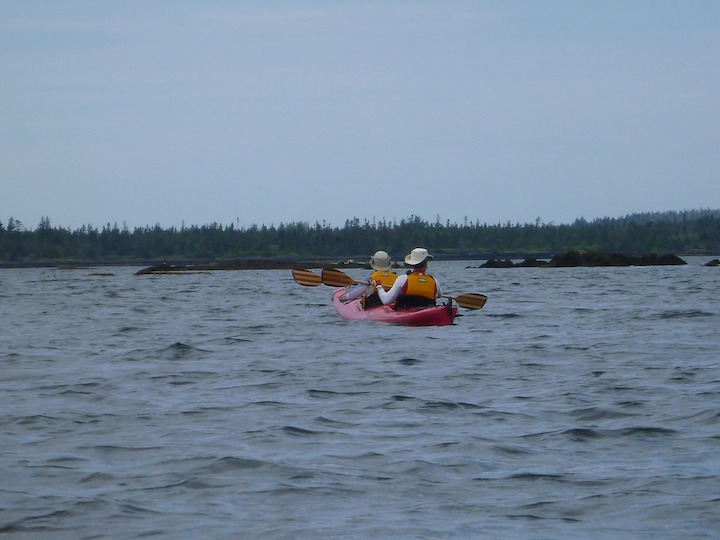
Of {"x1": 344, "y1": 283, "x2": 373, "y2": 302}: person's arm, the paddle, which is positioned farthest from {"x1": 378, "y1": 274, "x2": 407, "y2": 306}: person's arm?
the paddle

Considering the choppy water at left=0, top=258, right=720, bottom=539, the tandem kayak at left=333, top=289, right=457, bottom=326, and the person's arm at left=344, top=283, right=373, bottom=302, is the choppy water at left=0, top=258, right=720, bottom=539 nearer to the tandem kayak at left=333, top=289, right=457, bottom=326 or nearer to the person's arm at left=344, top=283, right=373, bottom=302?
the tandem kayak at left=333, top=289, right=457, bottom=326

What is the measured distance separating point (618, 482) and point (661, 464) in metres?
0.68

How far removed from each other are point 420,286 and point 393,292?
0.57m

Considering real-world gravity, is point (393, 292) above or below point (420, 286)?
below

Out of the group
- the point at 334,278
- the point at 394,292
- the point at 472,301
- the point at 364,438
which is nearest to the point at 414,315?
the point at 394,292

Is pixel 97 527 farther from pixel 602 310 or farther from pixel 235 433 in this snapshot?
pixel 602 310

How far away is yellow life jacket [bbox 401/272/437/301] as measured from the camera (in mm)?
20781

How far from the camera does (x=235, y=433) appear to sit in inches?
364

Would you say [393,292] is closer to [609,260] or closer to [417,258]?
[417,258]

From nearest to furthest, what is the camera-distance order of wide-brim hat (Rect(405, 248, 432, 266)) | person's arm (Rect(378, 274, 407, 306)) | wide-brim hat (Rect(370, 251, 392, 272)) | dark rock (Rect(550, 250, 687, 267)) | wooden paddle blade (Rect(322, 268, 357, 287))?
wide-brim hat (Rect(405, 248, 432, 266)), person's arm (Rect(378, 274, 407, 306)), wide-brim hat (Rect(370, 251, 392, 272)), wooden paddle blade (Rect(322, 268, 357, 287)), dark rock (Rect(550, 250, 687, 267))

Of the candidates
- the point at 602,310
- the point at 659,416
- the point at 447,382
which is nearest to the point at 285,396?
the point at 447,382

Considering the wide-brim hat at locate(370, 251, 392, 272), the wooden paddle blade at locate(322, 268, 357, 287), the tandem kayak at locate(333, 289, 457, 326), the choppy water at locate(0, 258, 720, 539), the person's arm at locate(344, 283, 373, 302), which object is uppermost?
the wide-brim hat at locate(370, 251, 392, 272)

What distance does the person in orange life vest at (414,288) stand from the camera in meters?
20.7

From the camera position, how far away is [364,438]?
8.95 meters
